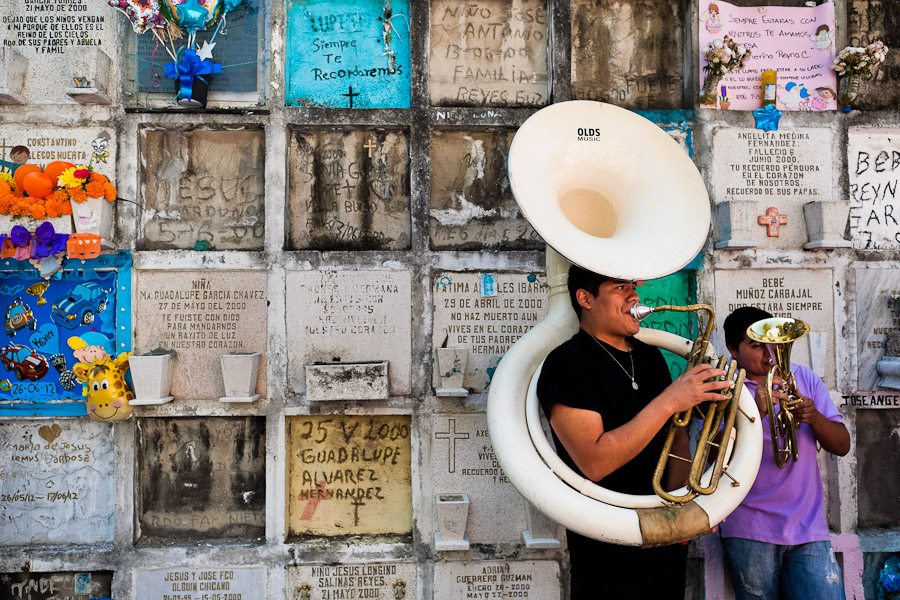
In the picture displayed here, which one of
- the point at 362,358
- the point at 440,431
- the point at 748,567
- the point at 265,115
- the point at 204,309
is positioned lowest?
the point at 748,567

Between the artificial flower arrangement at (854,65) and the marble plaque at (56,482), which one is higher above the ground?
the artificial flower arrangement at (854,65)

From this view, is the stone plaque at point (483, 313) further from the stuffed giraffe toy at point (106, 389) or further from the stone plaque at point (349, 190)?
the stuffed giraffe toy at point (106, 389)

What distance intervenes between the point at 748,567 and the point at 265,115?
147 inches

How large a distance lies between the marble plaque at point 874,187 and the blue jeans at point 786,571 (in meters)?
1.95

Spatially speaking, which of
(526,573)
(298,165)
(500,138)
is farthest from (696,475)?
(298,165)

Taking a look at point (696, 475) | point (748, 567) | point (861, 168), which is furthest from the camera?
point (861, 168)

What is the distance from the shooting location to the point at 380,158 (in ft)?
12.0

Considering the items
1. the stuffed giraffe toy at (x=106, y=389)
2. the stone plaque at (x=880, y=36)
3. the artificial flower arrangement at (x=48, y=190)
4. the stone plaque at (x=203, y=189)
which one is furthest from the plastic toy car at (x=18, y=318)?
the stone plaque at (x=880, y=36)

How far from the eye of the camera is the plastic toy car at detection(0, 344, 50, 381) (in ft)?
11.4

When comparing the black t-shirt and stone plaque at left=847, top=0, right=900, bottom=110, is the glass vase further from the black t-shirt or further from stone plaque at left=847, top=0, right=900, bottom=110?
the black t-shirt

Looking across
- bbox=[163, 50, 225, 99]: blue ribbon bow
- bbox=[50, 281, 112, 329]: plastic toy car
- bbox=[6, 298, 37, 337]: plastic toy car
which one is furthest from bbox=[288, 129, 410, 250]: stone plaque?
bbox=[6, 298, 37, 337]: plastic toy car

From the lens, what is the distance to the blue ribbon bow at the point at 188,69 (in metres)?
3.44

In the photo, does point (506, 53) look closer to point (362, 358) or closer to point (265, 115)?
point (265, 115)

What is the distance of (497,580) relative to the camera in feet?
11.4
